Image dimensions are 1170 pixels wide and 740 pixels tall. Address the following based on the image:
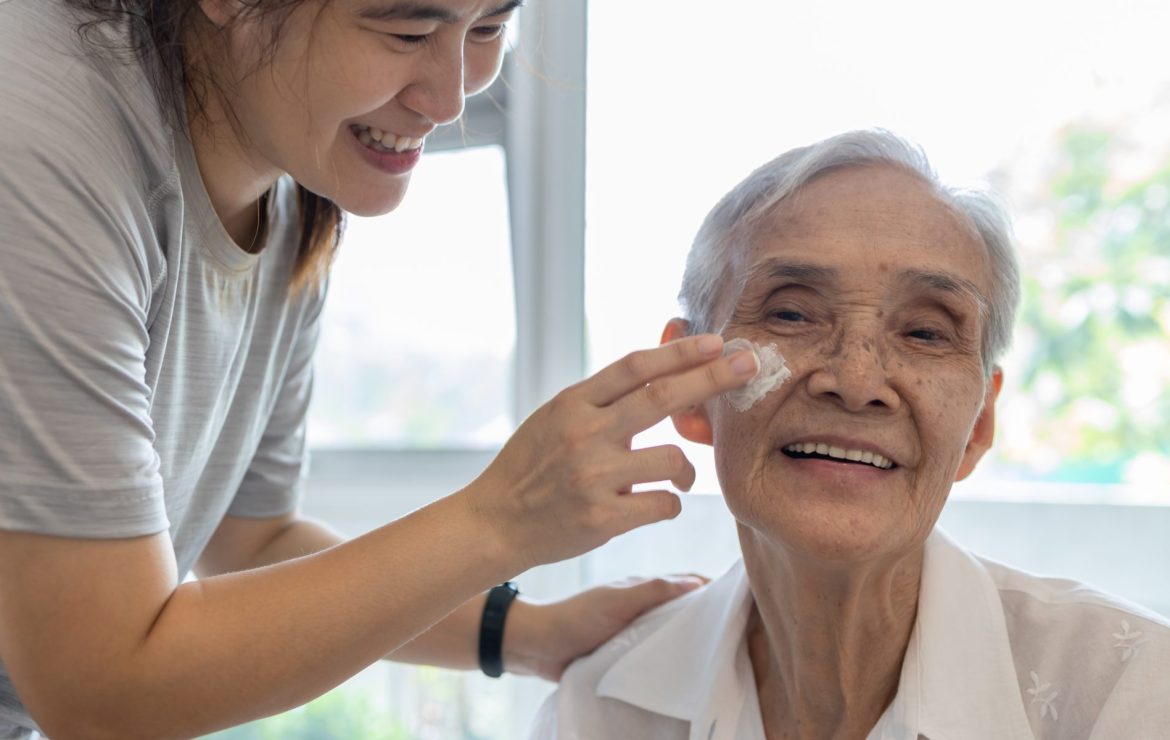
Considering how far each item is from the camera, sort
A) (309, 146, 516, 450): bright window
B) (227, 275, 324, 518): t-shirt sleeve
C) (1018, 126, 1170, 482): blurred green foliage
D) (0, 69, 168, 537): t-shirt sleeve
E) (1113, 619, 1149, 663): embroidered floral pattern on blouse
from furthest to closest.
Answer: (309, 146, 516, 450): bright window
(1018, 126, 1170, 482): blurred green foliage
(227, 275, 324, 518): t-shirt sleeve
(1113, 619, 1149, 663): embroidered floral pattern on blouse
(0, 69, 168, 537): t-shirt sleeve

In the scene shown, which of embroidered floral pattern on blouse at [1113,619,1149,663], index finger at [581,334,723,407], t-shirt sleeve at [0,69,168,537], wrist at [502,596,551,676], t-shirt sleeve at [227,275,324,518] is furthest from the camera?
t-shirt sleeve at [227,275,324,518]

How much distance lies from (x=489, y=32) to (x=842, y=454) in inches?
29.8

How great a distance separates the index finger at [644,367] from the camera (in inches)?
47.8

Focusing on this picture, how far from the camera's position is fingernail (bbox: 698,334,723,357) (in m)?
1.23

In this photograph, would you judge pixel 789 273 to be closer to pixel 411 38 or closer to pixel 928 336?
pixel 928 336

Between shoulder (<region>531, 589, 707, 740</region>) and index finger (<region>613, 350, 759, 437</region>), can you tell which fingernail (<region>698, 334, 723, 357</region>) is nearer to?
index finger (<region>613, 350, 759, 437</region>)

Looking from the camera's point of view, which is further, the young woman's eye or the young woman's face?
the young woman's eye

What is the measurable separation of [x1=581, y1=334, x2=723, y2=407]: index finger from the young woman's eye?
54 centimetres

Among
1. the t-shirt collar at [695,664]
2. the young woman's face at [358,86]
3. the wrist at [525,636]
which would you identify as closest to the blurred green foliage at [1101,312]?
the t-shirt collar at [695,664]

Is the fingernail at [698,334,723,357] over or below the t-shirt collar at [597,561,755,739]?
over

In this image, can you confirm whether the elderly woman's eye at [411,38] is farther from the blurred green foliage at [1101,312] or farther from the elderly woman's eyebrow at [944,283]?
the blurred green foliage at [1101,312]

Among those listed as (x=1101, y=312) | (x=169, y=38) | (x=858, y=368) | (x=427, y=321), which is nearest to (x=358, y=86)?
(x=169, y=38)

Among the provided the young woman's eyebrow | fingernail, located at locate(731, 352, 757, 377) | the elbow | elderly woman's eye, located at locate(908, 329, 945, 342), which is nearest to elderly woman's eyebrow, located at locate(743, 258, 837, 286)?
elderly woman's eye, located at locate(908, 329, 945, 342)

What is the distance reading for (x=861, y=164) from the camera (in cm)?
149
